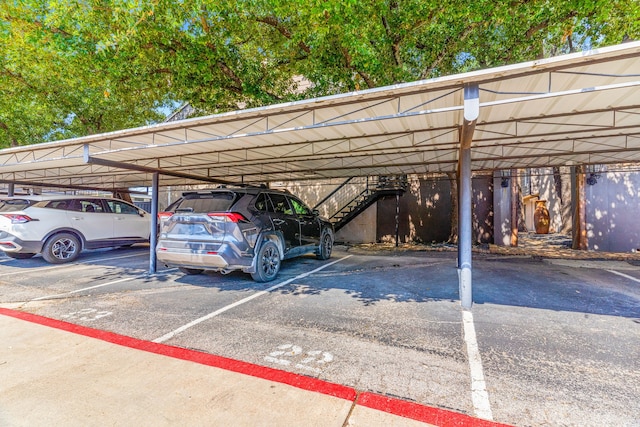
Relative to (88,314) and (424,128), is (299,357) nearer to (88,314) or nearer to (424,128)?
(88,314)

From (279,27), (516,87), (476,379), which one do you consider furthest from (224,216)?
(279,27)

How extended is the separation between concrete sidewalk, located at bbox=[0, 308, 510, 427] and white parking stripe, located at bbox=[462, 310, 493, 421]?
→ 0.39ft

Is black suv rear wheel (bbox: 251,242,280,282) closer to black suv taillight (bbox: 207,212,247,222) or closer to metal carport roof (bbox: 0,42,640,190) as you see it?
black suv taillight (bbox: 207,212,247,222)

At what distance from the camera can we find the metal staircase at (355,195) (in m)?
12.0

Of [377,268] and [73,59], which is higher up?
[73,59]

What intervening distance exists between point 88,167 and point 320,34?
7.95 m

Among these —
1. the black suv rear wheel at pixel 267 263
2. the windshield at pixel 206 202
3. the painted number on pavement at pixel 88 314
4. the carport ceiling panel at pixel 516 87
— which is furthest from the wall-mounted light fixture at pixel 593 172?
the painted number on pavement at pixel 88 314

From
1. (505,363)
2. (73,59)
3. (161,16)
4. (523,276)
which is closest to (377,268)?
(523,276)

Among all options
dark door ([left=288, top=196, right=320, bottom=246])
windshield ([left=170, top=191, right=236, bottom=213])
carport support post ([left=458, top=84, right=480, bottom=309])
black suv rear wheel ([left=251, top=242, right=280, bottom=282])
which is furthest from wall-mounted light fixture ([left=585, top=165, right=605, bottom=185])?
windshield ([left=170, top=191, right=236, bottom=213])

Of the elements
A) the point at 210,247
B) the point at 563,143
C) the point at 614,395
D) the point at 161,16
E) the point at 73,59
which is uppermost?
the point at 161,16

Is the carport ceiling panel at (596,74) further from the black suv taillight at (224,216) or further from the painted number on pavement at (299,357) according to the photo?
the black suv taillight at (224,216)

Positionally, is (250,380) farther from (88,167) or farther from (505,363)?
(88,167)

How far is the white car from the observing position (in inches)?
255

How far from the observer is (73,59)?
758cm
